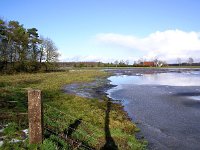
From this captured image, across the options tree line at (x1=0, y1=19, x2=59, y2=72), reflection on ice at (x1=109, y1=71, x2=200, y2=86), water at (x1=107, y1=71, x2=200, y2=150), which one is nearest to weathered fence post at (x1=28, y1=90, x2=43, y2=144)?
water at (x1=107, y1=71, x2=200, y2=150)

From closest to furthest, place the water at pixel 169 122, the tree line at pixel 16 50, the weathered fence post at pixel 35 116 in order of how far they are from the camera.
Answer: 1. the weathered fence post at pixel 35 116
2. the water at pixel 169 122
3. the tree line at pixel 16 50

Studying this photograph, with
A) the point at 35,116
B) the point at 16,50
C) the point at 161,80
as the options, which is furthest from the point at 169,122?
the point at 16,50

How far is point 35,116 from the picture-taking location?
8.12 m

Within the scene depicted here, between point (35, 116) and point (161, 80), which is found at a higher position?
point (35, 116)

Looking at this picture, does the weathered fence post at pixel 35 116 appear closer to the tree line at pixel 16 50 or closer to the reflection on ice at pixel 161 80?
the reflection on ice at pixel 161 80

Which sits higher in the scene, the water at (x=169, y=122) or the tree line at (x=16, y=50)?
the tree line at (x=16, y=50)

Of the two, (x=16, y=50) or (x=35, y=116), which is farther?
(x=16, y=50)

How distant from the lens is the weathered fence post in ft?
26.4

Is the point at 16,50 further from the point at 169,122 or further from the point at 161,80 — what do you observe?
the point at 169,122

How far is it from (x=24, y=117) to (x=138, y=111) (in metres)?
11.7

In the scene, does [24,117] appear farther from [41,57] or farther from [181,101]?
[41,57]

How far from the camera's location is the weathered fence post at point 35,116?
8.04 m

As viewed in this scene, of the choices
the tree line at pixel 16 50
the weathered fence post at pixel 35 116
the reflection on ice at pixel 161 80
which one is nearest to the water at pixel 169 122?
the weathered fence post at pixel 35 116

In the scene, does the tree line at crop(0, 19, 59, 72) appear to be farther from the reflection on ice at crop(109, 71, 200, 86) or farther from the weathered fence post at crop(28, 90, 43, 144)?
the weathered fence post at crop(28, 90, 43, 144)
